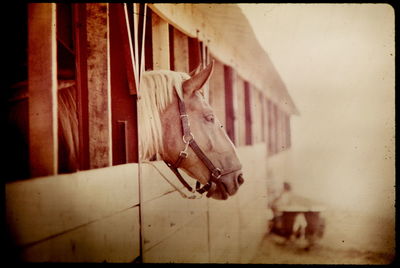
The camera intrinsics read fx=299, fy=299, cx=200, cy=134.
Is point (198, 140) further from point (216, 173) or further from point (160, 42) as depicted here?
point (160, 42)

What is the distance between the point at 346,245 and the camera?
2174 millimetres

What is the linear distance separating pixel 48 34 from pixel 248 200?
7.71 ft

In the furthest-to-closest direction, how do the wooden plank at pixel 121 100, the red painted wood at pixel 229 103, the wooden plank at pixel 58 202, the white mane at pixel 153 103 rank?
the red painted wood at pixel 229 103 → the white mane at pixel 153 103 → the wooden plank at pixel 121 100 → the wooden plank at pixel 58 202

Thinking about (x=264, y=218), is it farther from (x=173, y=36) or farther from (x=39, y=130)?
(x=39, y=130)

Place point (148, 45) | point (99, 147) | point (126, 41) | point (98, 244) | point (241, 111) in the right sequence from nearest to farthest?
point (98, 244) < point (99, 147) < point (126, 41) < point (148, 45) < point (241, 111)

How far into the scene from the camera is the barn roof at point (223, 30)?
2.27m

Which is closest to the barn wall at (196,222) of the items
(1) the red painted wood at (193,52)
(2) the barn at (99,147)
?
(2) the barn at (99,147)

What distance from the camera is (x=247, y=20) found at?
8.41ft

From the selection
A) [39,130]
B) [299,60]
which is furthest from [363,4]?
[39,130]

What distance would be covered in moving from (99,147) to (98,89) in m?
0.29

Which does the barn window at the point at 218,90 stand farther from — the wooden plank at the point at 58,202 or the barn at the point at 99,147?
the wooden plank at the point at 58,202

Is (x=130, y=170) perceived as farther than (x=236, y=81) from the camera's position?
No

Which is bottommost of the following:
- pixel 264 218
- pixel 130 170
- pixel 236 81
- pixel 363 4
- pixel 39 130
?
pixel 264 218

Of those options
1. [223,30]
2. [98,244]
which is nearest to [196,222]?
[98,244]
